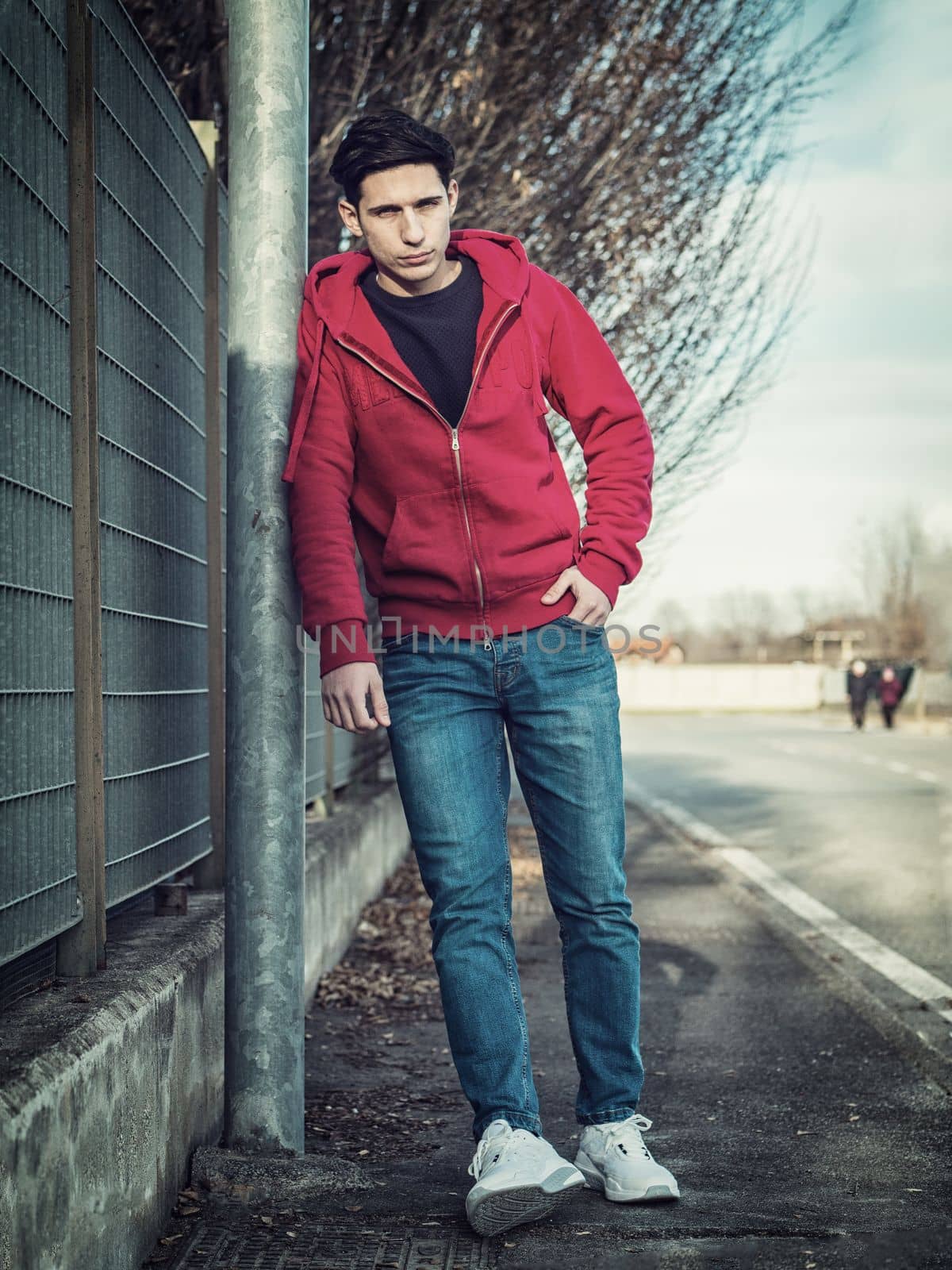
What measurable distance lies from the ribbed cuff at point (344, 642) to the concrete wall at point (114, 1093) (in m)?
0.73

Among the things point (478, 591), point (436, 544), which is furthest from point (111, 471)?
point (478, 591)

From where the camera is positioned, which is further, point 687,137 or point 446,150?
point 687,137

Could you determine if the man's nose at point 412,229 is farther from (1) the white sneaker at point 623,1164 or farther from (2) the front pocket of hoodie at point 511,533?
(1) the white sneaker at point 623,1164

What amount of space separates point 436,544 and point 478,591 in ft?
0.44

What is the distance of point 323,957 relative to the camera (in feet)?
17.0

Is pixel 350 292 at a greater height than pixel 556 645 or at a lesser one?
greater

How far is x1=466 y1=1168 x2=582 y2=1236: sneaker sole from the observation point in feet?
9.06

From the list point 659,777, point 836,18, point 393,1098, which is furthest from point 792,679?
point 393,1098

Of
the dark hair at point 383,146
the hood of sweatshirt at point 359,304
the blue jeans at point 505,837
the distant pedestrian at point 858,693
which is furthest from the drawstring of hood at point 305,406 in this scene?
the distant pedestrian at point 858,693

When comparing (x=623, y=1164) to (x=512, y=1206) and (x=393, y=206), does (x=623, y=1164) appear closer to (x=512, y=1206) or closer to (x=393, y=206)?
(x=512, y=1206)

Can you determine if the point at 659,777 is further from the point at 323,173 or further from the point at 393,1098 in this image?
the point at 393,1098

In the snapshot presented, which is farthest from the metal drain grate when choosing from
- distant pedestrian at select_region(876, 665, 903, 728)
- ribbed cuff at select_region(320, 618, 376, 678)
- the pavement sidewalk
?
distant pedestrian at select_region(876, 665, 903, 728)

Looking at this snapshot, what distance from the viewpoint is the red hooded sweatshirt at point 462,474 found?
3020mm

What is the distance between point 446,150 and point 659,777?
14.6 meters
